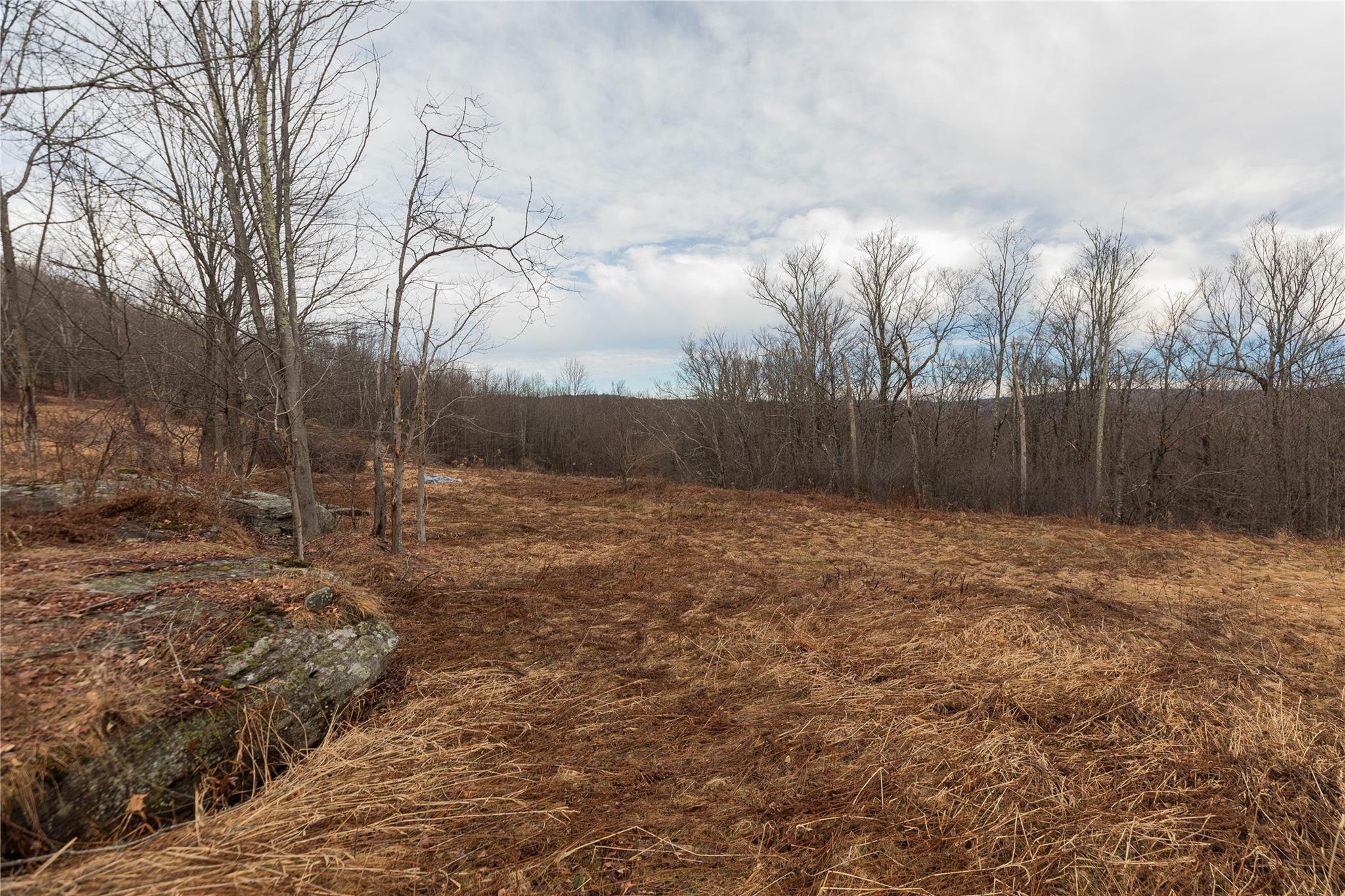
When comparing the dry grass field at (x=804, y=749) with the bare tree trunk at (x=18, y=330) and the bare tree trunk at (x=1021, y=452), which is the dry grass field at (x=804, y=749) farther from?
the bare tree trunk at (x=1021, y=452)

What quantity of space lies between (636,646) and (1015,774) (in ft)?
9.38

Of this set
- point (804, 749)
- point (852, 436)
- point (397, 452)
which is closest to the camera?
point (804, 749)

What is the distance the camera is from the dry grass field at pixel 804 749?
2.20 metres

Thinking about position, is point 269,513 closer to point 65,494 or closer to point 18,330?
point 65,494

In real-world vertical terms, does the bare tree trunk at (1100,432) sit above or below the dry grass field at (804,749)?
above

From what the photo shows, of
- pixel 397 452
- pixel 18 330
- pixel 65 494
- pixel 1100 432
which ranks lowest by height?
pixel 65 494

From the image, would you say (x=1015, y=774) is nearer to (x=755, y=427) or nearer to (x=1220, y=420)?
(x=755, y=427)

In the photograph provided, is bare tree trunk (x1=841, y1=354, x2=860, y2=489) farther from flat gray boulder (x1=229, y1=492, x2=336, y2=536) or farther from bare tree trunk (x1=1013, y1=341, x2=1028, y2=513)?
flat gray boulder (x1=229, y1=492, x2=336, y2=536)

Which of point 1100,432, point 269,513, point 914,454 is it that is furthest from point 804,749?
point 1100,432

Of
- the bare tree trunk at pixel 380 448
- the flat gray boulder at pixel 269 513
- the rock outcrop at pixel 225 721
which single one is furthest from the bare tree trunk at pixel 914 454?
the rock outcrop at pixel 225 721

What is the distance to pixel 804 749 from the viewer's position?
10.3 ft

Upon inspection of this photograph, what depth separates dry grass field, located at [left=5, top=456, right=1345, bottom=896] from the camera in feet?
7.21

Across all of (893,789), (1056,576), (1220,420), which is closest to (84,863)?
(893,789)

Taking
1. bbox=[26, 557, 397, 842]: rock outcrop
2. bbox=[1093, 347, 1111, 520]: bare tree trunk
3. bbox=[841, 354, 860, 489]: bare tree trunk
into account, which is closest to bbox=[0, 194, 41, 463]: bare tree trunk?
bbox=[26, 557, 397, 842]: rock outcrop
